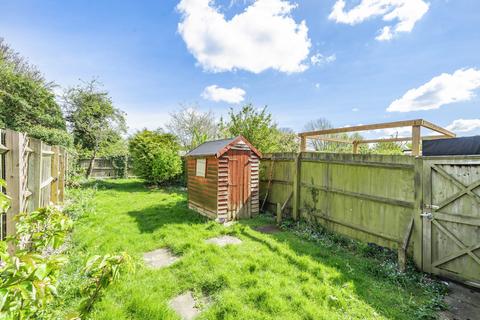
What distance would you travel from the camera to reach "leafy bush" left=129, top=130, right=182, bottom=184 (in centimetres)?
1183

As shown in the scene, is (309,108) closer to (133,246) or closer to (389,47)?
(389,47)

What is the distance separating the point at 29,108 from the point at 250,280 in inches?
646

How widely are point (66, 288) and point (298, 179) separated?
5223 millimetres

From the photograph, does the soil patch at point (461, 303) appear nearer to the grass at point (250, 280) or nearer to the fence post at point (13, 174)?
the grass at point (250, 280)

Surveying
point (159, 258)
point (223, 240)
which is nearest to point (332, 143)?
point (223, 240)

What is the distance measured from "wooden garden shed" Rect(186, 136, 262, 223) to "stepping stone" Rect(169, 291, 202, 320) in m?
3.21

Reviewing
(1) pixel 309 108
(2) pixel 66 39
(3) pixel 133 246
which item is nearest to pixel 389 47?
(1) pixel 309 108

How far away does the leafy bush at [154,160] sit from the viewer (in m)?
11.8

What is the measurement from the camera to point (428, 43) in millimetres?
5469

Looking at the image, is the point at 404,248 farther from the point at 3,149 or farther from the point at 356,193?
the point at 3,149

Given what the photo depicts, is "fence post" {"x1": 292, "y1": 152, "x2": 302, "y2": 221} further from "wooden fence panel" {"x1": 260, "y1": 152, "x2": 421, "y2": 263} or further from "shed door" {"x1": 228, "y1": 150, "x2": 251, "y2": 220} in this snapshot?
"shed door" {"x1": 228, "y1": 150, "x2": 251, "y2": 220}

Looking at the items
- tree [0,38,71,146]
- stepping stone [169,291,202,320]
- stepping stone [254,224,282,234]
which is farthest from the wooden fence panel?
tree [0,38,71,146]

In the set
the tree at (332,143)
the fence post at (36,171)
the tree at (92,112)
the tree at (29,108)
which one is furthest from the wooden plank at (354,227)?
the tree at (92,112)

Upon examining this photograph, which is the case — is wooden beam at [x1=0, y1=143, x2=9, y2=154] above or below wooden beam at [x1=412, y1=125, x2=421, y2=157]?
below
